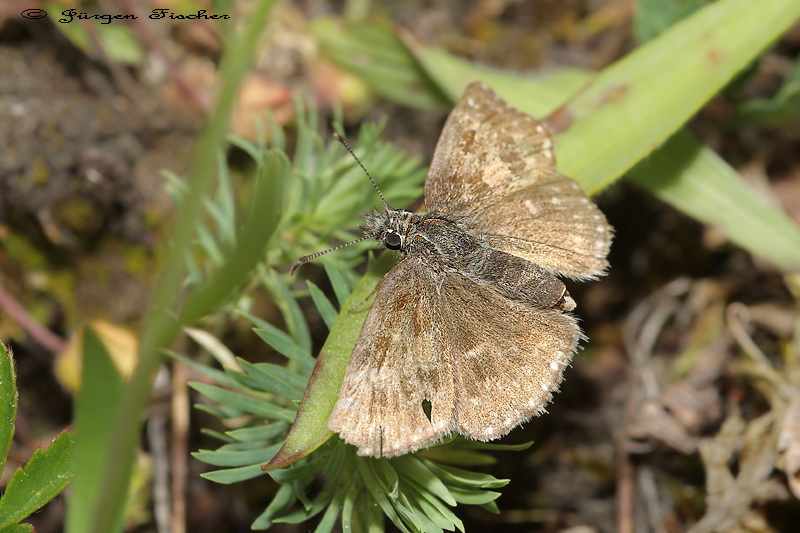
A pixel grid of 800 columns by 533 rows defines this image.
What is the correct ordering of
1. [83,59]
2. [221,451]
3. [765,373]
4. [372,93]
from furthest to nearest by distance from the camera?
[372,93], [83,59], [765,373], [221,451]

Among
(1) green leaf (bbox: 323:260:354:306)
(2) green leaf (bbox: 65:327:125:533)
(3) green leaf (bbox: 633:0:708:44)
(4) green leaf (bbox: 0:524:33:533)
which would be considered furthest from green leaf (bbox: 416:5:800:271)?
(4) green leaf (bbox: 0:524:33:533)

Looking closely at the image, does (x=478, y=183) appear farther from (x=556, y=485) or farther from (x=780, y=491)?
(x=780, y=491)

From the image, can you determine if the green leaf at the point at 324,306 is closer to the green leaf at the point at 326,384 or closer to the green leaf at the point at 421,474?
the green leaf at the point at 326,384

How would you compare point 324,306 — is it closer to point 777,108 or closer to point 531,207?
point 531,207

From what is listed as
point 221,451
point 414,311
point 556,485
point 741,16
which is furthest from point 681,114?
point 221,451

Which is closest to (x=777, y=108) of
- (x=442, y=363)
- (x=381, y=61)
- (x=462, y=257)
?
(x=462, y=257)

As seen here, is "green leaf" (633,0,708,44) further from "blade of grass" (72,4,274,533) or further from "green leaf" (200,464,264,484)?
"green leaf" (200,464,264,484)
